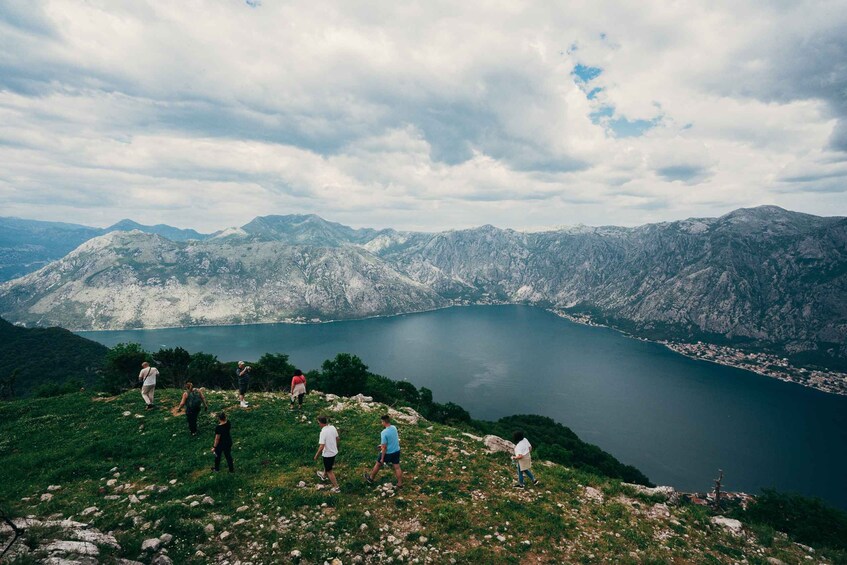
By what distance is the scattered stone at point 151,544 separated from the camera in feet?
36.9

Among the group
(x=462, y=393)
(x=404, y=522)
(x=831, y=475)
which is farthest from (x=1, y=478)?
(x=831, y=475)

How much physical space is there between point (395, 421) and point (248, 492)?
1379cm

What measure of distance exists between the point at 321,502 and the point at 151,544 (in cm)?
633

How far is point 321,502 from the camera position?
628 inches

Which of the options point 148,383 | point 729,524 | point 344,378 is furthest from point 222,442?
point 344,378

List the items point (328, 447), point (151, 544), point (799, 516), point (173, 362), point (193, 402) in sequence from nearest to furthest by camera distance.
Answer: point (151, 544) < point (328, 447) < point (193, 402) < point (799, 516) < point (173, 362)

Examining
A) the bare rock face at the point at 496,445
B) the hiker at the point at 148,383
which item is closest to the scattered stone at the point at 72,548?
the hiker at the point at 148,383

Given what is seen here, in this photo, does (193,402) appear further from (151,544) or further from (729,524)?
(729,524)

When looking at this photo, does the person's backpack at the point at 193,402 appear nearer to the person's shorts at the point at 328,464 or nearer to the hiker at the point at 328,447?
the hiker at the point at 328,447

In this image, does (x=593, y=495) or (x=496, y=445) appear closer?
(x=593, y=495)

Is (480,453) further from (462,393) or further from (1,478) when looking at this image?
(462,393)

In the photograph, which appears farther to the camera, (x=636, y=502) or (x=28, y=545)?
(x=636, y=502)

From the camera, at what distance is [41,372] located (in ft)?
440

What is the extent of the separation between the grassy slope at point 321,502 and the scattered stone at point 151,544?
24 centimetres
